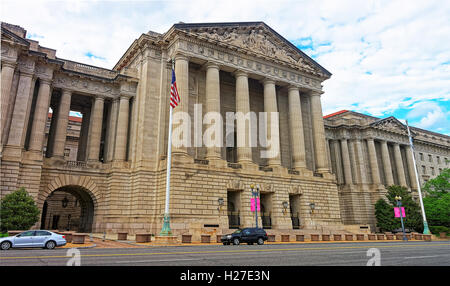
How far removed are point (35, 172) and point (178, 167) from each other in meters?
14.1

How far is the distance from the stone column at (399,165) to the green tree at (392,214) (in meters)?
12.1

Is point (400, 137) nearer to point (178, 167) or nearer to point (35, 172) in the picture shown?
point (178, 167)

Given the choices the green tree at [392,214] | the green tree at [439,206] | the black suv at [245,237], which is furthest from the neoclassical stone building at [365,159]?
the black suv at [245,237]

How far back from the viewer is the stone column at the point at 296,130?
43219 millimetres

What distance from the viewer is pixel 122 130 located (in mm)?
38938

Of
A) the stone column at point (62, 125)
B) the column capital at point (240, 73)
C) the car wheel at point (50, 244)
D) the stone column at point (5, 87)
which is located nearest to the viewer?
the car wheel at point (50, 244)

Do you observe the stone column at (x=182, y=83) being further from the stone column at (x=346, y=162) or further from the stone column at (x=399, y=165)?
the stone column at (x=399, y=165)

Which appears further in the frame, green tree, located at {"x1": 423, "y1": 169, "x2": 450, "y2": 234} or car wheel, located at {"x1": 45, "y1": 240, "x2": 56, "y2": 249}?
green tree, located at {"x1": 423, "y1": 169, "x2": 450, "y2": 234}

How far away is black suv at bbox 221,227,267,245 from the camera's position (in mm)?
24922

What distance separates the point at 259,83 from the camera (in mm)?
48344

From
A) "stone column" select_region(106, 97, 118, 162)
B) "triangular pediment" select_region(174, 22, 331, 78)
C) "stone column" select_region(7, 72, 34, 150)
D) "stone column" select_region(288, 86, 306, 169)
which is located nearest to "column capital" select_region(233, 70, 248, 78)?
"triangular pediment" select_region(174, 22, 331, 78)

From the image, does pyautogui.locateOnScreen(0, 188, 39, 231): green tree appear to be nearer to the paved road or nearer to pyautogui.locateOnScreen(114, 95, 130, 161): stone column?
pyautogui.locateOnScreen(114, 95, 130, 161): stone column

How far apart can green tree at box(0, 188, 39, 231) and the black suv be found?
16.9 metres

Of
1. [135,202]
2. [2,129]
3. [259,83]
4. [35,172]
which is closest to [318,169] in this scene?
[259,83]
